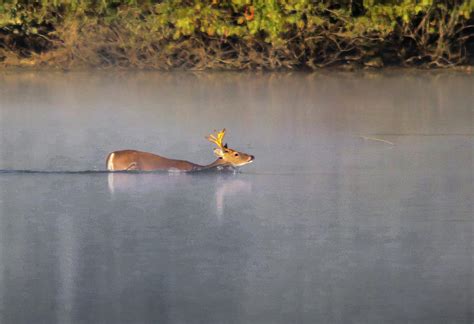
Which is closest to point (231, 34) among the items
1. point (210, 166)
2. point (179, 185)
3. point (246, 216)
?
point (210, 166)

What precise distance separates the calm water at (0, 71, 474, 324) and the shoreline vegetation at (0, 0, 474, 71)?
2.92m

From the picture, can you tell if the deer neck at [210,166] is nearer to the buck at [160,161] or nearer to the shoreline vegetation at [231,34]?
the buck at [160,161]

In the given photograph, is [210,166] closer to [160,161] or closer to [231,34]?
[160,161]

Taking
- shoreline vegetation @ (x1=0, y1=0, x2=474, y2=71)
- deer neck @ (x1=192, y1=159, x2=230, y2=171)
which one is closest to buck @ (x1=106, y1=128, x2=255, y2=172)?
deer neck @ (x1=192, y1=159, x2=230, y2=171)

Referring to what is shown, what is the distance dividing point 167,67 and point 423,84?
12.5 ft

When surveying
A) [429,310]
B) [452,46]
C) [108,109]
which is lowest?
[429,310]

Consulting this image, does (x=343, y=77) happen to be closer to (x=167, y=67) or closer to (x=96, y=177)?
(x=167, y=67)

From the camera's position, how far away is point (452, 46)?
17094 millimetres

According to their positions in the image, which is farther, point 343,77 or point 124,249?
point 343,77

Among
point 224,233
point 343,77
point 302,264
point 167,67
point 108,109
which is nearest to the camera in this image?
point 302,264

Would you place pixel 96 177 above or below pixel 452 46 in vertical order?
below

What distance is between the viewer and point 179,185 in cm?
797

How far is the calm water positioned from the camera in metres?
5.16

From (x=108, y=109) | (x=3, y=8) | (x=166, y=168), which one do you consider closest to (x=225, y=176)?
(x=166, y=168)
